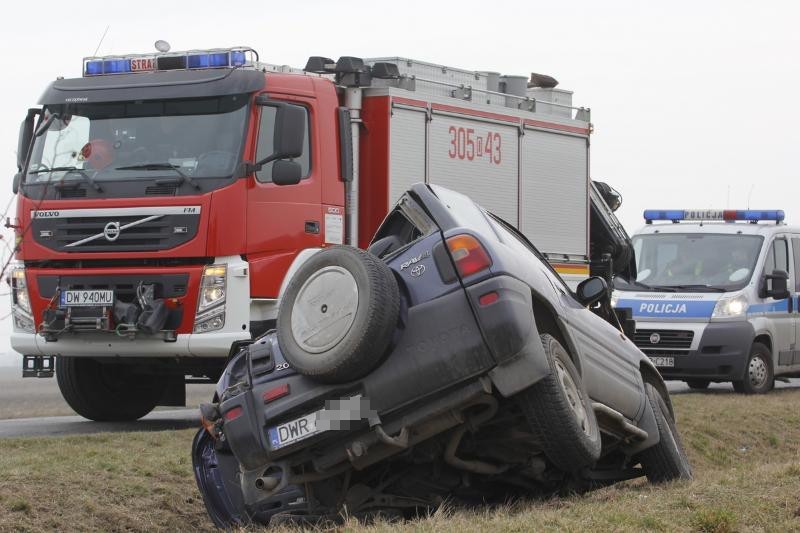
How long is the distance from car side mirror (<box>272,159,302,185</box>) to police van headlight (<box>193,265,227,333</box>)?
0.97 m

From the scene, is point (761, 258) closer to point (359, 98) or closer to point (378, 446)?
point (359, 98)

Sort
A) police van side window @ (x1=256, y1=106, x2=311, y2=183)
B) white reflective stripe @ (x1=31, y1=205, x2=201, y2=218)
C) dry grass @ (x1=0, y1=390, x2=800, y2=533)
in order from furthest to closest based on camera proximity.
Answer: police van side window @ (x1=256, y1=106, x2=311, y2=183) < white reflective stripe @ (x1=31, y1=205, x2=201, y2=218) < dry grass @ (x1=0, y1=390, x2=800, y2=533)

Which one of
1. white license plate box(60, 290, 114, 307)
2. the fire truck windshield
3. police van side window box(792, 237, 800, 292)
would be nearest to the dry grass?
white license plate box(60, 290, 114, 307)

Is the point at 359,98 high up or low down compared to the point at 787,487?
up

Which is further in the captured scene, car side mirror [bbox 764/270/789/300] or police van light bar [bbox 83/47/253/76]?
car side mirror [bbox 764/270/789/300]

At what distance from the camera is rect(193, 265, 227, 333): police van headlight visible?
12.5 m

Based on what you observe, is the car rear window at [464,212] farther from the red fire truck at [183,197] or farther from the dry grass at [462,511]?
the red fire truck at [183,197]

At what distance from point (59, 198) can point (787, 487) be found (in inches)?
A: 301

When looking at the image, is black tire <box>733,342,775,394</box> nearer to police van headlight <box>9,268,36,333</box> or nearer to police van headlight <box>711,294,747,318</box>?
police van headlight <box>711,294,747,318</box>

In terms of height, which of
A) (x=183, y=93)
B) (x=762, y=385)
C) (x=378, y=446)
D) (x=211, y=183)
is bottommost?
(x=762, y=385)

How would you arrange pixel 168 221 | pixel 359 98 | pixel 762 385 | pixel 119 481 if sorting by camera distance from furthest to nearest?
pixel 762 385 → pixel 359 98 → pixel 168 221 → pixel 119 481

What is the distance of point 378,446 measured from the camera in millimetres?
6953

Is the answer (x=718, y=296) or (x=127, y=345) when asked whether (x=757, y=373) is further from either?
(x=127, y=345)

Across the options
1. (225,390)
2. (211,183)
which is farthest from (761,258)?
(225,390)
